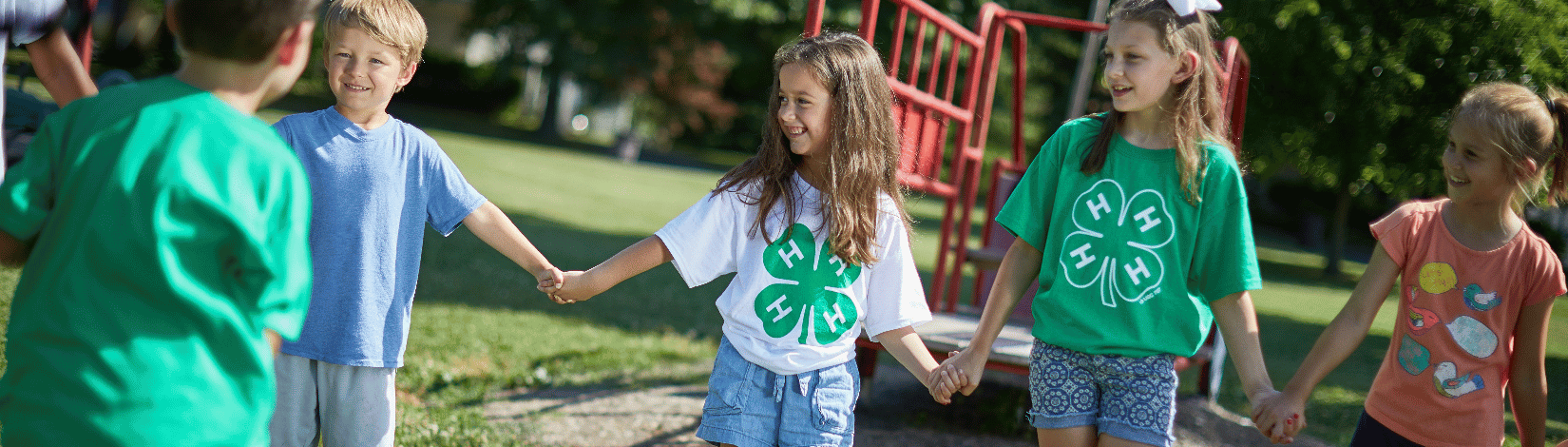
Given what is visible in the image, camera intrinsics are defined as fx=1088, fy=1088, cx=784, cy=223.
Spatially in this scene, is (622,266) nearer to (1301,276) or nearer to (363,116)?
(363,116)

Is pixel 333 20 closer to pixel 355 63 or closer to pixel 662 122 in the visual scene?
pixel 355 63

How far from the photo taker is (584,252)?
9.86 meters

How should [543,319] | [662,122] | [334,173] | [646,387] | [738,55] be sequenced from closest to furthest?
[334,173], [646,387], [543,319], [738,55], [662,122]

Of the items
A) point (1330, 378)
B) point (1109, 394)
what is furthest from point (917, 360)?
point (1330, 378)

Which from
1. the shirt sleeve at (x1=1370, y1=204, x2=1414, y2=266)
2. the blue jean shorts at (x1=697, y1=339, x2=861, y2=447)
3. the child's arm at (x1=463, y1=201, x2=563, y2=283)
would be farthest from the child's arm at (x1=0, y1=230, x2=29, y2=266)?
the shirt sleeve at (x1=1370, y1=204, x2=1414, y2=266)

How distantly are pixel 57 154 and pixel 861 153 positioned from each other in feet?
5.22

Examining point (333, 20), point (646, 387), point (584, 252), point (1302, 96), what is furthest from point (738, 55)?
point (333, 20)

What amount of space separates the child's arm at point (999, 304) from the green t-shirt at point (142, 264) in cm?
154

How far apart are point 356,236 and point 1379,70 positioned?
6.03 meters

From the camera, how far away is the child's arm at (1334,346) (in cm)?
245

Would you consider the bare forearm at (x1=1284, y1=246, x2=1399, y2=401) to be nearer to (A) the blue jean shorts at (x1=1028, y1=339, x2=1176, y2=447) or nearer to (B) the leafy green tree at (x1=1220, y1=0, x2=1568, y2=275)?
(A) the blue jean shorts at (x1=1028, y1=339, x2=1176, y2=447)

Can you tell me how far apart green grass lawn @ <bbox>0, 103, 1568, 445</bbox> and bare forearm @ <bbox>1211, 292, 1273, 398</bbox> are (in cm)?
81

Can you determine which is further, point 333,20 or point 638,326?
point 638,326

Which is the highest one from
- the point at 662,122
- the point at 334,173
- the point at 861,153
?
the point at 861,153
